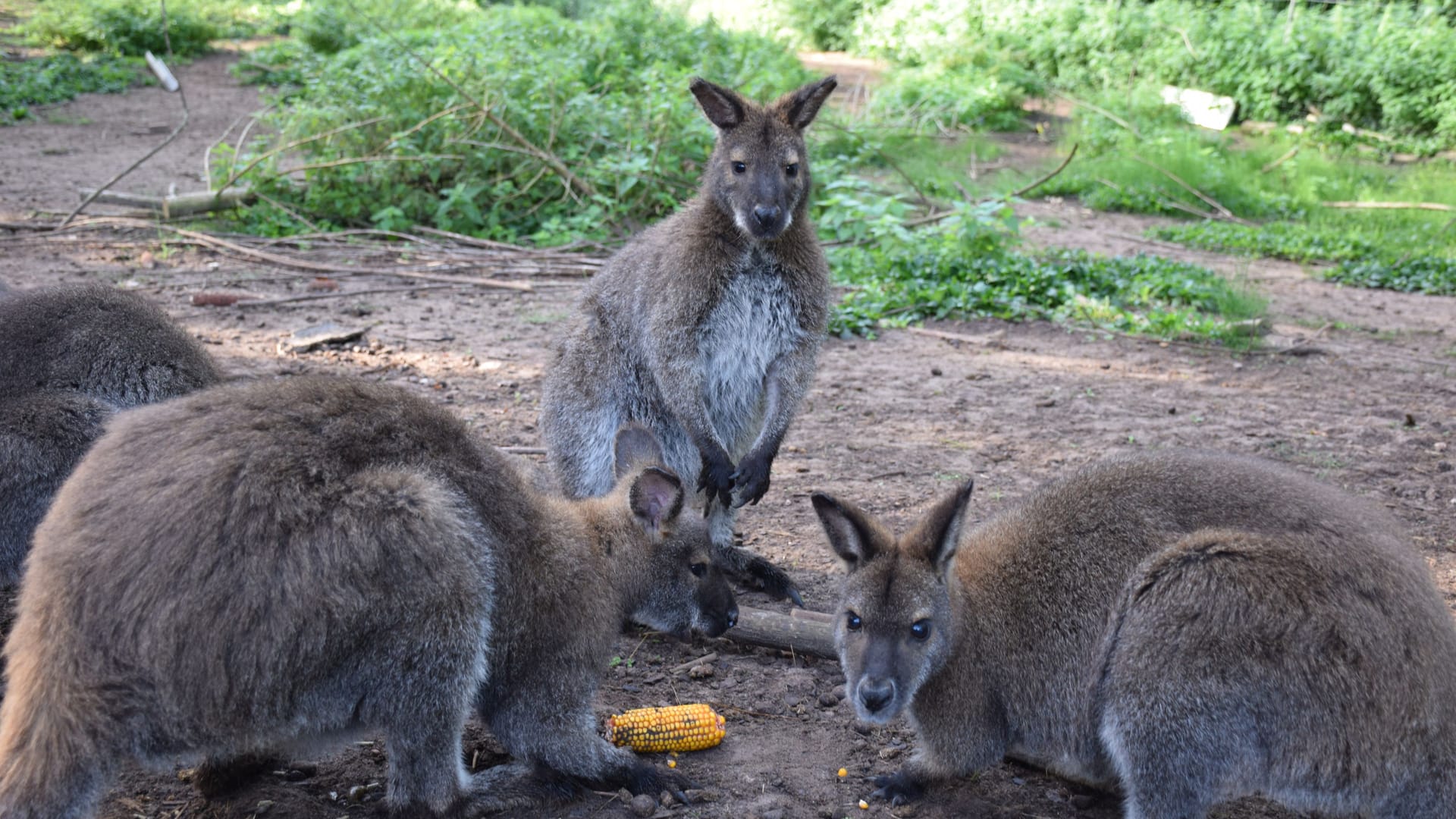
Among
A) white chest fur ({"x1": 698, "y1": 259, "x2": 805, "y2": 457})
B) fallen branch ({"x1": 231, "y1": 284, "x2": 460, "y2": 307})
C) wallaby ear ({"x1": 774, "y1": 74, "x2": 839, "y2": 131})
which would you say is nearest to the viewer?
white chest fur ({"x1": 698, "y1": 259, "x2": 805, "y2": 457})

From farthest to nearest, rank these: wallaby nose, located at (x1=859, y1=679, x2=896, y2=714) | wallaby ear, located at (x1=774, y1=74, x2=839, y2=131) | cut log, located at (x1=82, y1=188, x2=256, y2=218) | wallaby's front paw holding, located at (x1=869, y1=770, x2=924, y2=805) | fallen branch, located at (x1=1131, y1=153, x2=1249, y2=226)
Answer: fallen branch, located at (x1=1131, y1=153, x2=1249, y2=226)
cut log, located at (x1=82, y1=188, x2=256, y2=218)
wallaby ear, located at (x1=774, y1=74, x2=839, y2=131)
wallaby's front paw holding, located at (x1=869, y1=770, x2=924, y2=805)
wallaby nose, located at (x1=859, y1=679, x2=896, y2=714)

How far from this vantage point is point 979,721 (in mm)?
3906

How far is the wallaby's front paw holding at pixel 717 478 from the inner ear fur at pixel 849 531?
5.45 ft

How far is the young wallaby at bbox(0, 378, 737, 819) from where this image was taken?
3.05 metres

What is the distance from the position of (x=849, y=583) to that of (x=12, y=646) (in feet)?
7.88

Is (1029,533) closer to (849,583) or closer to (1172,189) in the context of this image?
(849,583)

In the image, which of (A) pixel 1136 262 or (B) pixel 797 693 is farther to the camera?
(A) pixel 1136 262

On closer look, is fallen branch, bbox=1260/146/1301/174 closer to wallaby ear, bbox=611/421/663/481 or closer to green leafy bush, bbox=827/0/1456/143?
green leafy bush, bbox=827/0/1456/143

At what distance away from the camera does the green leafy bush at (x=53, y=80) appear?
15969 mm

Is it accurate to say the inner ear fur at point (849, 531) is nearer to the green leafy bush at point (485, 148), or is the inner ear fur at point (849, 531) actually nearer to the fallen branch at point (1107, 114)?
the green leafy bush at point (485, 148)

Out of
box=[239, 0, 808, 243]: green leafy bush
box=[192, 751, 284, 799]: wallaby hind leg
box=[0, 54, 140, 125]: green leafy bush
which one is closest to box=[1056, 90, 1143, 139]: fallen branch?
box=[239, 0, 808, 243]: green leafy bush

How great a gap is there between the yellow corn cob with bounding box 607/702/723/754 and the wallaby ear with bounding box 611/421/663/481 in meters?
0.96

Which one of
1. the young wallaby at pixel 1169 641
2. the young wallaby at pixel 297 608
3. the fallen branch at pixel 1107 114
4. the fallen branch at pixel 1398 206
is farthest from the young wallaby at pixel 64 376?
the fallen branch at pixel 1107 114

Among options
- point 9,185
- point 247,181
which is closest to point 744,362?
point 247,181
